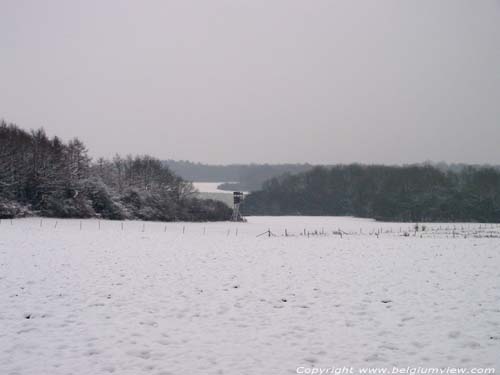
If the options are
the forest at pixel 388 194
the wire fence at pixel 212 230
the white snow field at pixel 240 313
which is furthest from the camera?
the forest at pixel 388 194

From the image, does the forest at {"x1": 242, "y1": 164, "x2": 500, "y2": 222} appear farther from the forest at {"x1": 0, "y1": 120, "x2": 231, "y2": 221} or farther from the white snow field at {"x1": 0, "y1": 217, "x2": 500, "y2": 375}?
the white snow field at {"x1": 0, "y1": 217, "x2": 500, "y2": 375}

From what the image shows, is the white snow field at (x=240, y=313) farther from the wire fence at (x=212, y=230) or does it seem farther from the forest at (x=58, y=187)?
the forest at (x=58, y=187)

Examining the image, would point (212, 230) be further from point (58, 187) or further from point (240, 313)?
point (240, 313)

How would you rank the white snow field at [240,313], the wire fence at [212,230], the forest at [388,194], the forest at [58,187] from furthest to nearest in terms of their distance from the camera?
the forest at [388,194] → the forest at [58,187] → the wire fence at [212,230] → the white snow field at [240,313]

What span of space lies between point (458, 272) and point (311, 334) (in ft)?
32.1

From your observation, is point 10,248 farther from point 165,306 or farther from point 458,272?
point 458,272

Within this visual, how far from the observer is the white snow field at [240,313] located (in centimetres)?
834

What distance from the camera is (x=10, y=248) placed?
2136 centimetres

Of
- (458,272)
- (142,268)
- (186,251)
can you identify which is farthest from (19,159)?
(458,272)

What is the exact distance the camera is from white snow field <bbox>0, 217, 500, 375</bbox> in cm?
→ 834

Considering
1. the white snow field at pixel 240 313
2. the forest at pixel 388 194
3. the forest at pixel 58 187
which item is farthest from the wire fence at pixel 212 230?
the forest at pixel 388 194

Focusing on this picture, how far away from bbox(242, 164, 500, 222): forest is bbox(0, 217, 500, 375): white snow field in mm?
89255

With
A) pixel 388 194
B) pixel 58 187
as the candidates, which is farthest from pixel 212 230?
pixel 388 194

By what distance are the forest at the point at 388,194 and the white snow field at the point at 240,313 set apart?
89.3 metres
